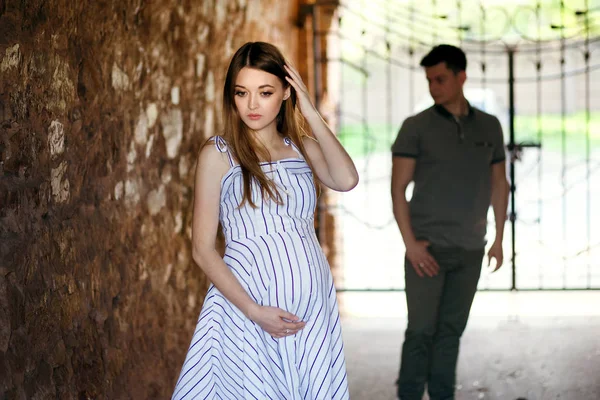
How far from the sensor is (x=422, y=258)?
348 cm

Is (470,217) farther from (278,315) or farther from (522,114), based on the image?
(522,114)

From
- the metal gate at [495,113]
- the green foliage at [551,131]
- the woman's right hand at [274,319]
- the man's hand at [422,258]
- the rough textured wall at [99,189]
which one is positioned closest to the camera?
the woman's right hand at [274,319]

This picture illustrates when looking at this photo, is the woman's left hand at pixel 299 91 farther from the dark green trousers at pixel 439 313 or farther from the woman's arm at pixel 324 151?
the dark green trousers at pixel 439 313

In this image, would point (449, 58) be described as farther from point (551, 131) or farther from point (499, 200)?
point (551, 131)

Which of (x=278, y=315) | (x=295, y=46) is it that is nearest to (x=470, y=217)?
(x=278, y=315)

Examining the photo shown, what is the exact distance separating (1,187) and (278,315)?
71cm

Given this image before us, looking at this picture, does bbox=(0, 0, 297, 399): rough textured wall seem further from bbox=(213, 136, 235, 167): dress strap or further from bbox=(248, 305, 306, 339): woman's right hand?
bbox=(248, 305, 306, 339): woman's right hand

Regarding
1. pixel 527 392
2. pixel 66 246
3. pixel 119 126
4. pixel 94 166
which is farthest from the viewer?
pixel 527 392

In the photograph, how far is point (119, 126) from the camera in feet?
9.46

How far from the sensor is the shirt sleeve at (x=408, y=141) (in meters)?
3.50

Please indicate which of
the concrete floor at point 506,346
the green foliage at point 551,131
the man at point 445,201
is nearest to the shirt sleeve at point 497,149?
the man at point 445,201

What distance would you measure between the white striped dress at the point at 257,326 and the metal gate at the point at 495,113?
11.7 feet

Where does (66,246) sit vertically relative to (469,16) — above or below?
below

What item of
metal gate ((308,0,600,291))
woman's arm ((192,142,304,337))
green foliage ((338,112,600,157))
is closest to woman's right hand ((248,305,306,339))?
woman's arm ((192,142,304,337))
